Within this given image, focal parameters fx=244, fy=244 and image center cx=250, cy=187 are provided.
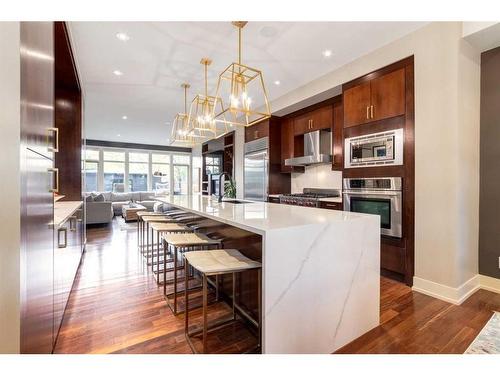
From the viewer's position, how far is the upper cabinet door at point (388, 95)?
109 inches

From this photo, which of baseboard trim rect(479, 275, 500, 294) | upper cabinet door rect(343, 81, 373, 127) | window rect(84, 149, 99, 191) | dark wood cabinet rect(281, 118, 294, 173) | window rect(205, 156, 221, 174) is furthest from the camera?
window rect(84, 149, 99, 191)

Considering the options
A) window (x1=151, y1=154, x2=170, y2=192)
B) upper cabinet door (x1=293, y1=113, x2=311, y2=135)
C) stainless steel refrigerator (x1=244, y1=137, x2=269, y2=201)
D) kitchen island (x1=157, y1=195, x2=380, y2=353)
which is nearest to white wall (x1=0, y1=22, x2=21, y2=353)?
kitchen island (x1=157, y1=195, x2=380, y2=353)

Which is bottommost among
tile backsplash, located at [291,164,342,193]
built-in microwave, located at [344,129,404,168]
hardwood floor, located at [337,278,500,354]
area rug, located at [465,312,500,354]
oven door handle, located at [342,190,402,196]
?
hardwood floor, located at [337,278,500,354]

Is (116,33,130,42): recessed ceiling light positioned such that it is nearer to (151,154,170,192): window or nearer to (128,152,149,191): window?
(128,152,149,191): window

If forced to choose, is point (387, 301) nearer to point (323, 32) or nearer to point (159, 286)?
point (159, 286)

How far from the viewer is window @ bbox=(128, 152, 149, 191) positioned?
1016 centimetres

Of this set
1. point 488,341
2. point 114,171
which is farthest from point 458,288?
point 114,171

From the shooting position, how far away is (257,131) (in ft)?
18.1

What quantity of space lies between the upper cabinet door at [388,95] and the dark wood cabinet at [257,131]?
2476 millimetres

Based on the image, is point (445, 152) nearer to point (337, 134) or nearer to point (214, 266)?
point (337, 134)

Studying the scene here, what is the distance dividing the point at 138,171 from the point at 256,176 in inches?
270

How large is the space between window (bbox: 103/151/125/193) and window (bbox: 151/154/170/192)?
3.91 feet
